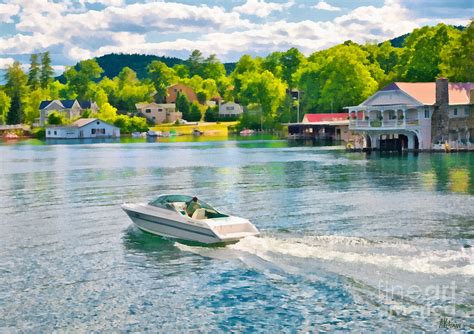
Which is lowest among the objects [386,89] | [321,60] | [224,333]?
[224,333]

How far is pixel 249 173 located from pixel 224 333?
46257mm

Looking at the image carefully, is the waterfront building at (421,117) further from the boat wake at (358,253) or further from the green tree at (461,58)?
the boat wake at (358,253)

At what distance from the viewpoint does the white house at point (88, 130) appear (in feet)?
609

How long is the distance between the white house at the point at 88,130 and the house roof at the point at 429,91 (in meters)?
106

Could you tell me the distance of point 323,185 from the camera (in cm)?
5331

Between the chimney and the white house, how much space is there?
4381 inches

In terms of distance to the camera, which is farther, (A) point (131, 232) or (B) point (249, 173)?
(B) point (249, 173)

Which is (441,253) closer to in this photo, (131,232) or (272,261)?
(272,261)

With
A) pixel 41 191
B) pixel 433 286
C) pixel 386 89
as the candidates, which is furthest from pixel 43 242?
pixel 386 89

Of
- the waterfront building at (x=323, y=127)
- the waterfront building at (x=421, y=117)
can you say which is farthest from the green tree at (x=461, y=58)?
the waterfront building at (x=323, y=127)

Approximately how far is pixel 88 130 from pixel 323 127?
69.2m

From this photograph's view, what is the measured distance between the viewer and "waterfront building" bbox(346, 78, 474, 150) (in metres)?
89.9
